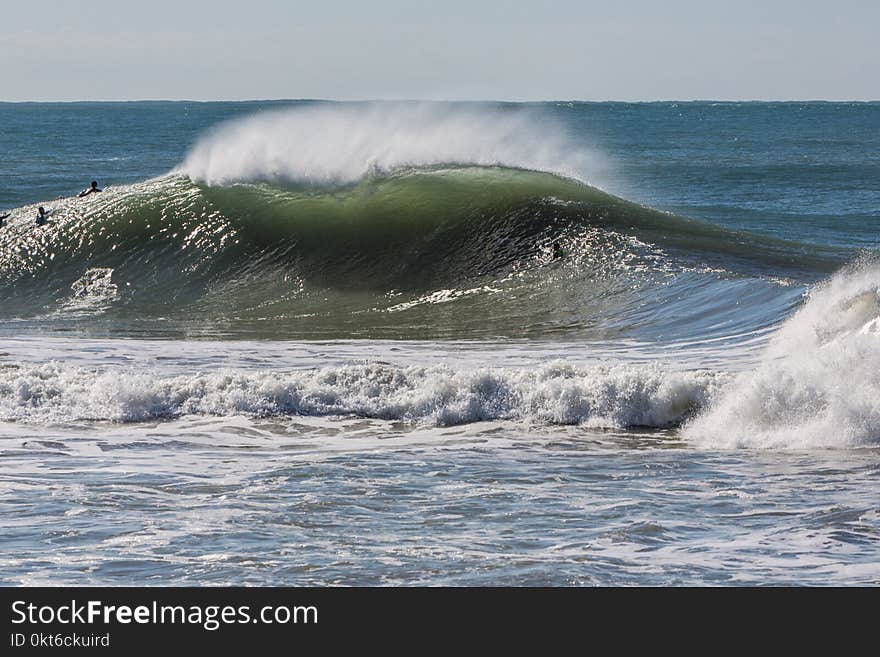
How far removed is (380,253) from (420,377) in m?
8.81

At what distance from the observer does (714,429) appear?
11477 millimetres

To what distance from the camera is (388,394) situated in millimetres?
12758

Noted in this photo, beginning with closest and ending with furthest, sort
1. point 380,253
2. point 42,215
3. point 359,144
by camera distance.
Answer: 1. point 380,253
2. point 42,215
3. point 359,144

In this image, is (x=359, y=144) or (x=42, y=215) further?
(x=359, y=144)

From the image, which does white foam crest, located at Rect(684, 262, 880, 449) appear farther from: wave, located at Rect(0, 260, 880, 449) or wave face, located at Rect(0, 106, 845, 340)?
wave face, located at Rect(0, 106, 845, 340)

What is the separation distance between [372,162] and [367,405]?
14194 mm

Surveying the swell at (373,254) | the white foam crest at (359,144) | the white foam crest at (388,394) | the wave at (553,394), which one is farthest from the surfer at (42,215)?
the white foam crest at (388,394)

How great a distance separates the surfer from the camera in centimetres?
2477

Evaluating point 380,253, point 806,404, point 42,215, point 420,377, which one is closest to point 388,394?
point 420,377

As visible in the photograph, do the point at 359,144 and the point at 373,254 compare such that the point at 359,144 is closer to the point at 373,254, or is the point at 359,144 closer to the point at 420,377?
the point at 373,254

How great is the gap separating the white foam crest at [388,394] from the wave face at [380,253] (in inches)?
122

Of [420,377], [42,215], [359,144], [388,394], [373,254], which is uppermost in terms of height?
[359,144]

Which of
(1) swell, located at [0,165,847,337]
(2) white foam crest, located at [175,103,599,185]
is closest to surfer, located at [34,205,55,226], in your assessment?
(1) swell, located at [0,165,847,337]
